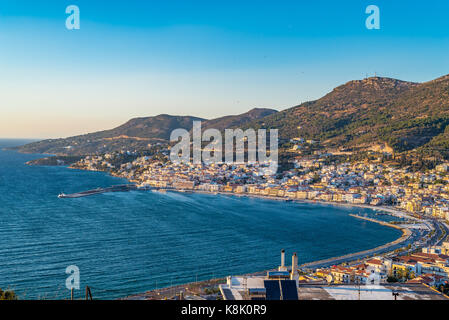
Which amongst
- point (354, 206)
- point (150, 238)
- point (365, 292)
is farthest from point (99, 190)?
point (365, 292)

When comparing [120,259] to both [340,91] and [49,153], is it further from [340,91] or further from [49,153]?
[49,153]

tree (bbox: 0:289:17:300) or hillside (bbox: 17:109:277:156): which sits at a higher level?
hillside (bbox: 17:109:277:156)

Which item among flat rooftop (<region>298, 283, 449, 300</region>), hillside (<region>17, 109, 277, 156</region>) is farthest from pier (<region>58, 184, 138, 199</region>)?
hillside (<region>17, 109, 277, 156</region>)

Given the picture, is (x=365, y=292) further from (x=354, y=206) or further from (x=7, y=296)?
(x=354, y=206)

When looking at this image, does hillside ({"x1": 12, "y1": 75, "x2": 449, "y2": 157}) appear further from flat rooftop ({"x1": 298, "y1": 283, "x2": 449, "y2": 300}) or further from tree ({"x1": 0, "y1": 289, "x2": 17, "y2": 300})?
tree ({"x1": 0, "y1": 289, "x2": 17, "y2": 300})
